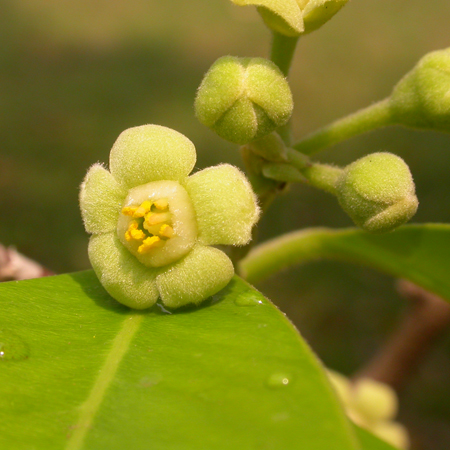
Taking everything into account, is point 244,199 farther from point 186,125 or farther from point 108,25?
point 108,25

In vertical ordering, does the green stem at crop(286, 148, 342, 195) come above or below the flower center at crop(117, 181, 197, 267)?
above

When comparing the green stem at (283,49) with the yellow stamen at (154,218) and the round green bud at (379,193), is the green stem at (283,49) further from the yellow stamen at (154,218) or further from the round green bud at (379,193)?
the yellow stamen at (154,218)

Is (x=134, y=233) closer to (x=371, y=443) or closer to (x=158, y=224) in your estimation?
(x=158, y=224)

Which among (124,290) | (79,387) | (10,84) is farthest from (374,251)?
(10,84)

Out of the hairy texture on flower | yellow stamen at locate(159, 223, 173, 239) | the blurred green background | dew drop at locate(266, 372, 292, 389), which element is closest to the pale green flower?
yellow stamen at locate(159, 223, 173, 239)

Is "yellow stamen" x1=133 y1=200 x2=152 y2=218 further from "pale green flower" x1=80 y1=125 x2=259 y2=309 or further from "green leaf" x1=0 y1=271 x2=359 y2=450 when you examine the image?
"green leaf" x1=0 y1=271 x2=359 y2=450

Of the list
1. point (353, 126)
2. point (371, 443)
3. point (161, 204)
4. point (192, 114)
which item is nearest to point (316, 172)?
point (353, 126)

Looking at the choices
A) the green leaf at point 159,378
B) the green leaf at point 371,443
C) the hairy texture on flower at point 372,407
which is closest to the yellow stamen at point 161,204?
the green leaf at point 159,378
